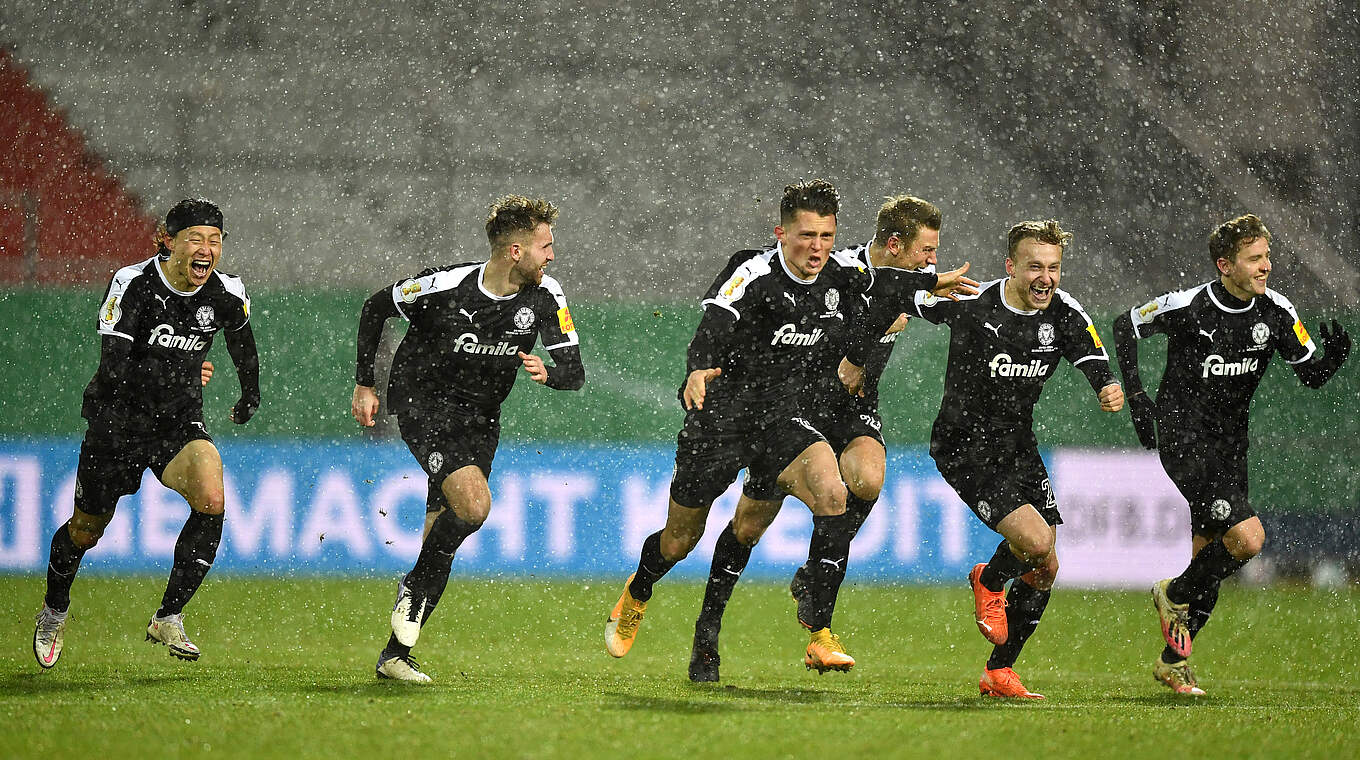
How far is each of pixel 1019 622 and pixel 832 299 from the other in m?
1.50

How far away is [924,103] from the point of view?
15359mm

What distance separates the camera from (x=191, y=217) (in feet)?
18.9

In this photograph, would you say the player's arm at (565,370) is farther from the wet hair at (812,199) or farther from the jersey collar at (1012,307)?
the jersey collar at (1012,307)

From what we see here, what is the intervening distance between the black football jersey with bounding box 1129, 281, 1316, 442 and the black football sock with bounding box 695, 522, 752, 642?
195 centimetres

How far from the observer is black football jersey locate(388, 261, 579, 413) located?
5809 millimetres

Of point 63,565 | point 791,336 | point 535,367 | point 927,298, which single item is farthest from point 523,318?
point 63,565

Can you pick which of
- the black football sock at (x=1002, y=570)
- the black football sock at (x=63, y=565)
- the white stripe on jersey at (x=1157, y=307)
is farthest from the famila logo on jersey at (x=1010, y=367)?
the black football sock at (x=63, y=565)

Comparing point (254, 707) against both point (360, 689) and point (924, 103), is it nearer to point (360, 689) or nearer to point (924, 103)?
point (360, 689)

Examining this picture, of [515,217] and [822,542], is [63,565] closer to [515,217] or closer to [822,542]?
[515,217]

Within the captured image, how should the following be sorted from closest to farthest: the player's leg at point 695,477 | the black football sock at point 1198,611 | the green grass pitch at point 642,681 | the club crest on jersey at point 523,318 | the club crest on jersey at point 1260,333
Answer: the green grass pitch at point 642,681
the player's leg at point 695,477
the club crest on jersey at point 523,318
the black football sock at point 1198,611
the club crest on jersey at point 1260,333

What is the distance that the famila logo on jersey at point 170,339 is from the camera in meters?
5.79

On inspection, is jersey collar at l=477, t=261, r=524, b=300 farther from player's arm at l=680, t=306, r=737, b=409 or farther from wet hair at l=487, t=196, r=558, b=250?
player's arm at l=680, t=306, r=737, b=409

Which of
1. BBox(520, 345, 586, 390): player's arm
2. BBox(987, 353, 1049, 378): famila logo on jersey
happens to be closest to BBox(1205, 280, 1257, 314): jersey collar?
BBox(987, 353, 1049, 378): famila logo on jersey

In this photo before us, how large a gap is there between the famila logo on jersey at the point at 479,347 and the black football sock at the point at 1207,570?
297 centimetres
